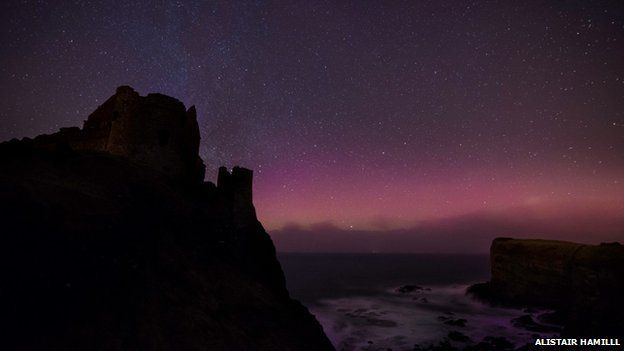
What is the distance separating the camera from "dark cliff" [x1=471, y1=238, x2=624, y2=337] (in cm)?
2506

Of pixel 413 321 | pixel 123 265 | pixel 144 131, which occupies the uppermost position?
pixel 144 131

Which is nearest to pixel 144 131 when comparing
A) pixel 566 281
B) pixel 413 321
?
pixel 413 321

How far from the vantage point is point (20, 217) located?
8945mm

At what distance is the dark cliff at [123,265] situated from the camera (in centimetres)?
847

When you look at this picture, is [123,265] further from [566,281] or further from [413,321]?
[566,281]

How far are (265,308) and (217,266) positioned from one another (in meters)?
2.94

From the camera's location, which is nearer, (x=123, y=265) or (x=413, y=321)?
(x=123, y=265)

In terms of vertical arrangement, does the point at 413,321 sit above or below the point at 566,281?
below

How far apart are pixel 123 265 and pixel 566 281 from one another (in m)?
50.8

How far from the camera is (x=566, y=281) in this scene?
1617 inches

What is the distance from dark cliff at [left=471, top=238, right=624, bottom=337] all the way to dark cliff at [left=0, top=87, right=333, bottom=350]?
935 inches

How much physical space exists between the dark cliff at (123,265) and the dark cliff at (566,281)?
23.8 meters

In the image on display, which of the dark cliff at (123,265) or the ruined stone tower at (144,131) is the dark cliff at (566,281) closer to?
the dark cliff at (123,265)

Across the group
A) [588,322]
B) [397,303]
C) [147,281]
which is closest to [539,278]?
[588,322]
